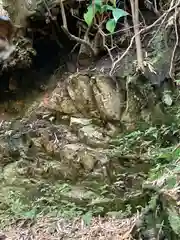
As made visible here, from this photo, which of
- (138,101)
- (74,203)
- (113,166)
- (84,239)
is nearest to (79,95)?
(138,101)

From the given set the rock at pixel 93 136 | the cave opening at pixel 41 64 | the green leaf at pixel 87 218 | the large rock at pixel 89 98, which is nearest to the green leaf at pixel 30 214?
the green leaf at pixel 87 218

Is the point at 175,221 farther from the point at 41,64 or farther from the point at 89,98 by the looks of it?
the point at 41,64

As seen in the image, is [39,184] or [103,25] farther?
[103,25]

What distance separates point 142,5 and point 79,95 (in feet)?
3.72

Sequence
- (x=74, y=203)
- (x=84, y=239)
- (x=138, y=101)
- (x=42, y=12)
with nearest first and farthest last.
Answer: (x=84, y=239) → (x=74, y=203) → (x=138, y=101) → (x=42, y=12)

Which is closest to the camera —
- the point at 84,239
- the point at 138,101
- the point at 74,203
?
the point at 84,239

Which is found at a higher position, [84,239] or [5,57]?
[5,57]

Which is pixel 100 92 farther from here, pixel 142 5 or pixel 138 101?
pixel 142 5

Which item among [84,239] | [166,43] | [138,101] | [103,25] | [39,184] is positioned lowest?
[84,239]

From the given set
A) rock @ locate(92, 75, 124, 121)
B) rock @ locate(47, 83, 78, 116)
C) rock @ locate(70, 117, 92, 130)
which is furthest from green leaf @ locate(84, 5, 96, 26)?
rock @ locate(70, 117, 92, 130)

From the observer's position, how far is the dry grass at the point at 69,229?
2.63 meters

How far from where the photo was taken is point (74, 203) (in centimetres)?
303

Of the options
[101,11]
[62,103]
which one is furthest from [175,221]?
[101,11]

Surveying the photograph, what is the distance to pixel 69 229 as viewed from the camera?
279cm
